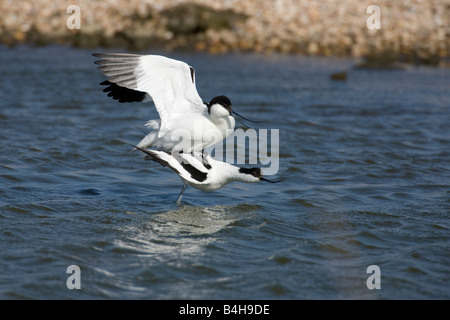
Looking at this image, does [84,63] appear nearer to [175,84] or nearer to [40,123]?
[40,123]

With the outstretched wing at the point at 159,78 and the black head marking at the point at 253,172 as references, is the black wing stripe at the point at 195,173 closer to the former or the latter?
the black head marking at the point at 253,172

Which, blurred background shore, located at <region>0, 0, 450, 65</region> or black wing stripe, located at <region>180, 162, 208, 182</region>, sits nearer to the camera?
black wing stripe, located at <region>180, 162, 208, 182</region>

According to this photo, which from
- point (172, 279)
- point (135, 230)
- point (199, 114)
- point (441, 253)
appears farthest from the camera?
point (199, 114)

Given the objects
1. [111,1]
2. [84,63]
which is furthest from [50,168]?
[111,1]

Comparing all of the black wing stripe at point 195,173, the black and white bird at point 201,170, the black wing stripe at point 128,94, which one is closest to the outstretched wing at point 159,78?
the black wing stripe at point 128,94

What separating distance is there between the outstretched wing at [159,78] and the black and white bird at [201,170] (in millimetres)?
516

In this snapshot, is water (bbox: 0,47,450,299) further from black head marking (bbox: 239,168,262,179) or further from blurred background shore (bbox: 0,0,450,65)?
blurred background shore (bbox: 0,0,450,65)

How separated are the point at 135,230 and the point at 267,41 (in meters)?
A: 15.3

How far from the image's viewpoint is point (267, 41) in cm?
2039

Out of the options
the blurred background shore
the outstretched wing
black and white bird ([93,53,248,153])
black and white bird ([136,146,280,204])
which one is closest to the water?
black and white bird ([136,146,280,204])

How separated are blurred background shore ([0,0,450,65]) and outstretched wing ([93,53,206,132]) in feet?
41.3

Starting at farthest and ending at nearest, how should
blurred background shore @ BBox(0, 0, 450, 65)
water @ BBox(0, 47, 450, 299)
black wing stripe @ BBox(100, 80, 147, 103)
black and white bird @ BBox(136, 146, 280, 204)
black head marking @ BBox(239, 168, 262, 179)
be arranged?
blurred background shore @ BBox(0, 0, 450, 65), black wing stripe @ BBox(100, 80, 147, 103), black head marking @ BBox(239, 168, 262, 179), black and white bird @ BBox(136, 146, 280, 204), water @ BBox(0, 47, 450, 299)

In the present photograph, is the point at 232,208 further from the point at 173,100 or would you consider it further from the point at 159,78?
the point at 159,78

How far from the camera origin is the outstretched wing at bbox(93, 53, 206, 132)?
650 centimetres
